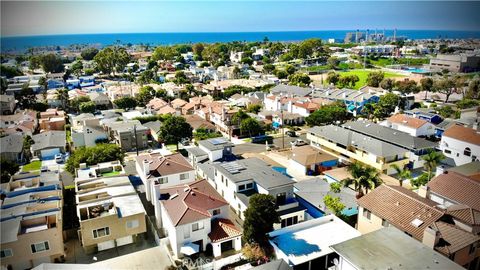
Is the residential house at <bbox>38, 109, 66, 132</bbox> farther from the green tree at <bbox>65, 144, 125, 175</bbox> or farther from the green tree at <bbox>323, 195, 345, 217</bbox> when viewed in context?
the green tree at <bbox>323, 195, 345, 217</bbox>

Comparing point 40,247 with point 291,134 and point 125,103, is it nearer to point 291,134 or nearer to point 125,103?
point 291,134

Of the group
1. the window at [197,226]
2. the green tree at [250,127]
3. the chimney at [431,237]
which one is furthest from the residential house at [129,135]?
the chimney at [431,237]

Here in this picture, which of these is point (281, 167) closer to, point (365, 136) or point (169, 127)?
point (365, 136)

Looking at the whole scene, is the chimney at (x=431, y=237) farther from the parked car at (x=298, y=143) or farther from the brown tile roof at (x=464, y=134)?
the parked car at (x=298, y=143)

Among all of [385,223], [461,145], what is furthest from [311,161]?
[461,145]

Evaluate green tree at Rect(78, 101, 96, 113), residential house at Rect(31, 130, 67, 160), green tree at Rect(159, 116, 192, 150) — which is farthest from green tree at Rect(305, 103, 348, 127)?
green tree at Rect(78, 101, 96, 113)

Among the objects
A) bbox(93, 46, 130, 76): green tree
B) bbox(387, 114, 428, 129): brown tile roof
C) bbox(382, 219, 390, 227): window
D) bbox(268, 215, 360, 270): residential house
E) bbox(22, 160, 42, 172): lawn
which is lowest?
bbox(22, 160, 42, 172): lawn
